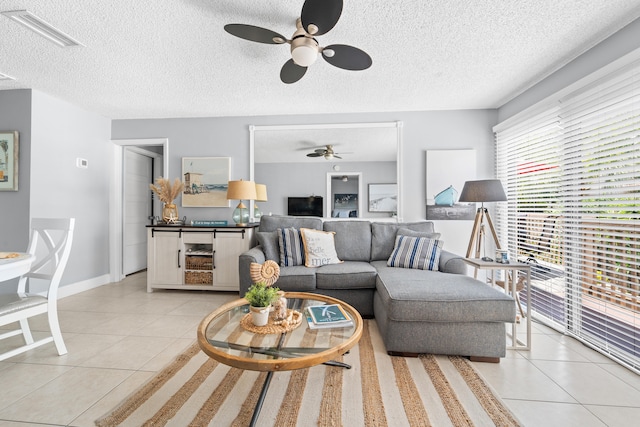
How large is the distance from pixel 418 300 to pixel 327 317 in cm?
69

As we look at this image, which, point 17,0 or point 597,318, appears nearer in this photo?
point 17,0

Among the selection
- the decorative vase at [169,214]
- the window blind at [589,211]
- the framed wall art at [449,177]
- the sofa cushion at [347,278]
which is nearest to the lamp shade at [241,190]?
the decorative vase at [169,214]

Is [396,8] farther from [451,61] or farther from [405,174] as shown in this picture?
[405,174]

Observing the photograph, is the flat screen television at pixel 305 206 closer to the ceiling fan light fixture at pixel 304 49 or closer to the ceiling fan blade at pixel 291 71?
the ceiling fan blade at pixel 291 71

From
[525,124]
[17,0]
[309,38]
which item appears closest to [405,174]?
[525,124]

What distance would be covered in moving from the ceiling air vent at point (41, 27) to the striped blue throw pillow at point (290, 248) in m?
2.31

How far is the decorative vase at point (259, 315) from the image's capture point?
4.99 ft

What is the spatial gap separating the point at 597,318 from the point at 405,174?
2.24 m

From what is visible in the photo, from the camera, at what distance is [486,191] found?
2.51 m

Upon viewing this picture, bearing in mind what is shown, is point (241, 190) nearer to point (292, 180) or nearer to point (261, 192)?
point (261, 192)

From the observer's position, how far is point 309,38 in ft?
6.04

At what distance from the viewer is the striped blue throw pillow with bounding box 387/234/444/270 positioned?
8.91ft

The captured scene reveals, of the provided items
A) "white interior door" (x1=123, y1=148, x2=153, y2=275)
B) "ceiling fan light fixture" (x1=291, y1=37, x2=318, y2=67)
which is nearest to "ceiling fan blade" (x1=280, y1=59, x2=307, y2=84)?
"ceiling fan light fixture" (x1=291, y1=37, x2=318, y2=67)

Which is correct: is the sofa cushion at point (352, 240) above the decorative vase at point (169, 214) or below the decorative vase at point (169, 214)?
below
